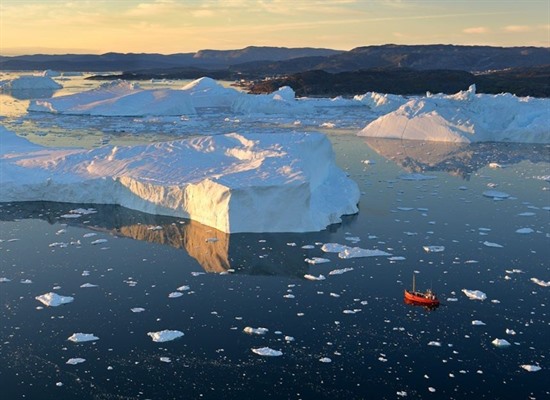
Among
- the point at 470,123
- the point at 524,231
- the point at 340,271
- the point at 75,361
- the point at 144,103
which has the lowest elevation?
the point at 75,361

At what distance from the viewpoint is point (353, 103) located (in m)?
38.7

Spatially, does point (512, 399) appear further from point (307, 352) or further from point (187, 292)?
point (187, 292)

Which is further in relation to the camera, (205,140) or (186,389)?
(205,140)

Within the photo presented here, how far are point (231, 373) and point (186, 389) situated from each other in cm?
45

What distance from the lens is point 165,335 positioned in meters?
6.32

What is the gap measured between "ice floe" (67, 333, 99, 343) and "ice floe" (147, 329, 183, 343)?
0.55m

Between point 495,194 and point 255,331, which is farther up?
point 495,194

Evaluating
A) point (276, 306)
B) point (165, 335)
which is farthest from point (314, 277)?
point (165, 335)

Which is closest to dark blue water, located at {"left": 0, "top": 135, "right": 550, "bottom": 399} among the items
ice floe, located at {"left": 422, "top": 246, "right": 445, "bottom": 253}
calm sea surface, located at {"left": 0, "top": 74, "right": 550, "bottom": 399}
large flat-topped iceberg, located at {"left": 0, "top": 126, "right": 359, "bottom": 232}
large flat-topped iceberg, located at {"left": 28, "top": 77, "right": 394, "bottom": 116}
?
calm sea surface, located at {"left": 0, "top": 74, "right": 550, "bottom": 399}

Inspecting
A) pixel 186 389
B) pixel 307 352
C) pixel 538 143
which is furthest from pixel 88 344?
pixel 538 143

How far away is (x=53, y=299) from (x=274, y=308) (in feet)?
8.32

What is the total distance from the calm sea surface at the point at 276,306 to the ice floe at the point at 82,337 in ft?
0.20

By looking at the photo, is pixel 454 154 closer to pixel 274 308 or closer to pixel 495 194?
pixel 495 194

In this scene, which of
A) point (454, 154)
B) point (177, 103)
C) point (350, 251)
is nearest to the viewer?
point (350, 251)
